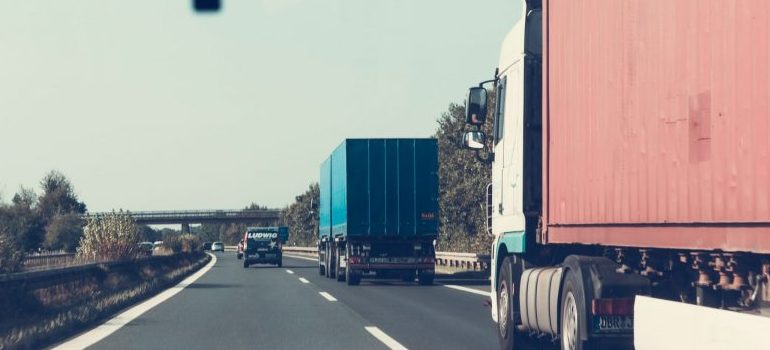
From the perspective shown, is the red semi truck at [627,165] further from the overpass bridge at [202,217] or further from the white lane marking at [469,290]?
the overpass bridge at [202,217]

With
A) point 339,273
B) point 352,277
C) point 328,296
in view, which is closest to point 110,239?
point 339,273

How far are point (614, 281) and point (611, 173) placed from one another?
850 millimetres

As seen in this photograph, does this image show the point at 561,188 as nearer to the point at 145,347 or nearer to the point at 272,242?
the point at 145,347

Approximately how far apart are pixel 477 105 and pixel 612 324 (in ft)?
13.8

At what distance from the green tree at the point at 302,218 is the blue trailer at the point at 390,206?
89.0 metres

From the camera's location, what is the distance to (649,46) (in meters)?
7.18

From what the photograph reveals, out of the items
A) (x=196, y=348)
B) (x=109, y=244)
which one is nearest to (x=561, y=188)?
(x=196, y=348)

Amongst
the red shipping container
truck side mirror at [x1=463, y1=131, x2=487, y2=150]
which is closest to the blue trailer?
truck side mirror at [x1=463, y1=131, x2=487, y2=150]

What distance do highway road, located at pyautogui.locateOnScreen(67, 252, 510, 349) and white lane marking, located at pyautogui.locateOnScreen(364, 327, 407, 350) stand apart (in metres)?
0.01

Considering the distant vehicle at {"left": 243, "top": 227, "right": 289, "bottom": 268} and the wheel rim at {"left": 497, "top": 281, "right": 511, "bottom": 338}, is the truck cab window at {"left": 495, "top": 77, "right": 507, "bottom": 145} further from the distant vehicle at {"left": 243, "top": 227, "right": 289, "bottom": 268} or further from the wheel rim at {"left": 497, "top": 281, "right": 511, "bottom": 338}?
the distant vehicle at {"left": 243, "top": 227, "right": 289, "bottom": 268}

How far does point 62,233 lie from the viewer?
96062 mm

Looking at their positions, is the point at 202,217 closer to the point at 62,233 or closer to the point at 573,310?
the point at 62,233

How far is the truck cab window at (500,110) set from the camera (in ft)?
38.8

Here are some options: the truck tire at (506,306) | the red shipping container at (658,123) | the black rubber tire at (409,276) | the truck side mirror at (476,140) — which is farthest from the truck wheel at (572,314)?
the black rubber tire at (409,276)
